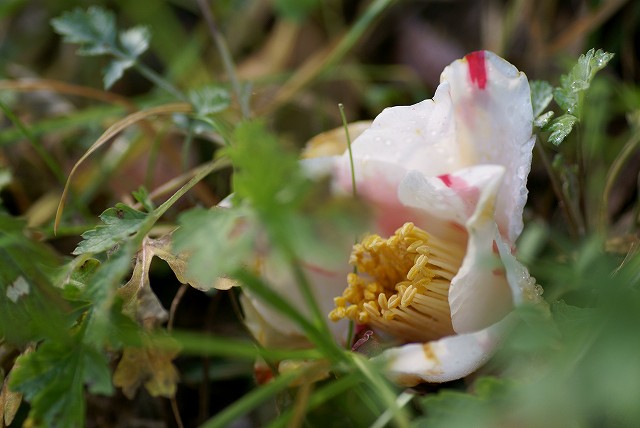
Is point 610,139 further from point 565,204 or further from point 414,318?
point 414,318

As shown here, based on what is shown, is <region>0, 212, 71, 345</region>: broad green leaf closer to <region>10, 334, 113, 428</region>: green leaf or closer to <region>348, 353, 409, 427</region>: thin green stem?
<region>10, 334, 113, 428</region>: green leaf

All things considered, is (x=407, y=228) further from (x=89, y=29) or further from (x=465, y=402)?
(x=89, y=29)

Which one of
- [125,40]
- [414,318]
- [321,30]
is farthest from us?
[321,30]

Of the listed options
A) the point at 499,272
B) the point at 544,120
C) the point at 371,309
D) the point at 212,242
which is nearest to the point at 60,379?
the point at 212,242

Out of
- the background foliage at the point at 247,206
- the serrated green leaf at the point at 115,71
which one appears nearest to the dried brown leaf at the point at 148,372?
the background foliage at the point at 247,206

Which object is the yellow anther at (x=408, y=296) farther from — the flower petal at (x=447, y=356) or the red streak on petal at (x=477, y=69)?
the red streak on petal at (x=477, y=69)

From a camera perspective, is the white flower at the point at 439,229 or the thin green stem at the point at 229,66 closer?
the white flower at the point at 439,229

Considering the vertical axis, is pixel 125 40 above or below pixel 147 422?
above

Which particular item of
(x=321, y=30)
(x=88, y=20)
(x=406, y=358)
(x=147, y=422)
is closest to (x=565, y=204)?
(x=406, y=358)
